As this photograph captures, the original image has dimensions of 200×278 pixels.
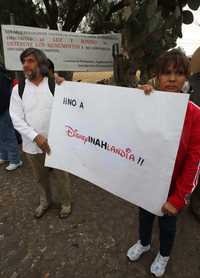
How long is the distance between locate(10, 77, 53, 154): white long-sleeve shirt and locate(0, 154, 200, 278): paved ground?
1077 mm

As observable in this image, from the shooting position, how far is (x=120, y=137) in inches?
81.2

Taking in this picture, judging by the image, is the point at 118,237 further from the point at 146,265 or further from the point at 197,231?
the point at 197,231

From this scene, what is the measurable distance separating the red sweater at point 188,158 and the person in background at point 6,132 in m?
3.09

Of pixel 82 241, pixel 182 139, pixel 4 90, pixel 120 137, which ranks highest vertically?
pixel 182 139

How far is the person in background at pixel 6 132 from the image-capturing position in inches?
161

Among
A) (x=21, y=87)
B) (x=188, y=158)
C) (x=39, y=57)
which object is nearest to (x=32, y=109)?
(x=21, y=87)

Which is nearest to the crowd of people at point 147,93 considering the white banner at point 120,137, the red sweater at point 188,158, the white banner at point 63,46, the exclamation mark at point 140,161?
the red sweater at point 188,158

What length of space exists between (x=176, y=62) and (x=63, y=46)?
3084 millimetres

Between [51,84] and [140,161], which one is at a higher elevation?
[51,84]

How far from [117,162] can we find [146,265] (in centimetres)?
110

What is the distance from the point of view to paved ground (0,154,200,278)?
247 centimetres

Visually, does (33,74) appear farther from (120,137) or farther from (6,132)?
(6,132)

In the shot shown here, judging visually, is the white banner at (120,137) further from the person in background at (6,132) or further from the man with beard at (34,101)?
the person in background at (6,132)

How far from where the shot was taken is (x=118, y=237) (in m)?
2.85
